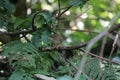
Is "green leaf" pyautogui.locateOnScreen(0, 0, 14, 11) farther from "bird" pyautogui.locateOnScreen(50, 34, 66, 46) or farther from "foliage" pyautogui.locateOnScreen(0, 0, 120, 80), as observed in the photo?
"bird" pyautogui.locateOnScreen(50, 34, 66, 46)

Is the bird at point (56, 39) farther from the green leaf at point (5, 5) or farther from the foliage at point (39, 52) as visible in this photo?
the green leaf at point (5, 5)

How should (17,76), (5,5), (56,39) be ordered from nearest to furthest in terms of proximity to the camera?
(17,76)
(5,5)
(56,39)

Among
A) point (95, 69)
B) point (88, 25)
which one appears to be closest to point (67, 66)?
point (95, 69)

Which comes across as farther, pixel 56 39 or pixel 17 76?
pixel 56 39

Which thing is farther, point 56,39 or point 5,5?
point 56,39

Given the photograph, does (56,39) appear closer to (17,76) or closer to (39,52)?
(39,52)

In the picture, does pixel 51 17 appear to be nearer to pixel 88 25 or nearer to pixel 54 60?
pixel 54 60

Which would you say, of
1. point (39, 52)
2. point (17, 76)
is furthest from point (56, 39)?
point (17, 76)

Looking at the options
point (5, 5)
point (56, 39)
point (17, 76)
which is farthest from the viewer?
point (56, 39)

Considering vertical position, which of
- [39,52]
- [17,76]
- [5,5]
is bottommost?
[17,76]

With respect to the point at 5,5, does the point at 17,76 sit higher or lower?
lower

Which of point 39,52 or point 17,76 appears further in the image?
point 39,52

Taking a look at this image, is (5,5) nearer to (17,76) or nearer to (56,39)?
(17,76)

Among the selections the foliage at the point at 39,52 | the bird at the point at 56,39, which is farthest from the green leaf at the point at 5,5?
the bird at the point at 56,39
